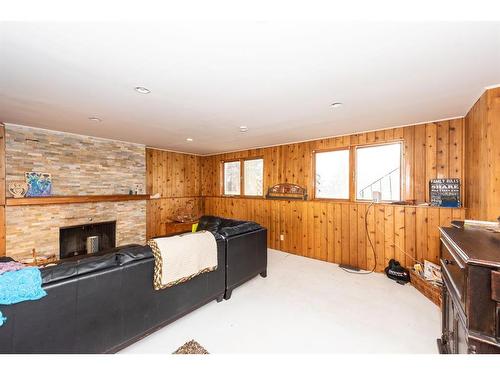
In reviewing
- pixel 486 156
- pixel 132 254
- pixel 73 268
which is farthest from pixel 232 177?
pixel 486 156

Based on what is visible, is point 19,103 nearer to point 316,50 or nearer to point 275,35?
point 275,35

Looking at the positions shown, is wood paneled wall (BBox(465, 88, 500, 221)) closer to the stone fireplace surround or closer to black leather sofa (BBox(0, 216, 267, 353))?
black leather sofa (BBox(0, 216, 267, 353))

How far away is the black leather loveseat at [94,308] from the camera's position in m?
1.29

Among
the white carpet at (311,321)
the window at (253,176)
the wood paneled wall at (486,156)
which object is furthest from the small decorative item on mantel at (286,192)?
the wood paneled wall at (486,156)

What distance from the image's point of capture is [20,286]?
49.0 inches

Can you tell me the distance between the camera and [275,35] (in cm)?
132

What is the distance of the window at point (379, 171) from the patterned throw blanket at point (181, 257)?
9.53ft

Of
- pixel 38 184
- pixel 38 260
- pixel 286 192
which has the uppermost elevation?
pixel 38 184

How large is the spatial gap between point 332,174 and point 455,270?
3065 mm

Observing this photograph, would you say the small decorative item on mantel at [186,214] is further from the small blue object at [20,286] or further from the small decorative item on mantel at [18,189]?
the small blue object at [20,286]

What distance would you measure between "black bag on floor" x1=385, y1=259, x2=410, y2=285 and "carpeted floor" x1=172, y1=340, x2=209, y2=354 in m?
2.85

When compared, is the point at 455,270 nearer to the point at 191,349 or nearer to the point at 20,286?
the point at 191,349

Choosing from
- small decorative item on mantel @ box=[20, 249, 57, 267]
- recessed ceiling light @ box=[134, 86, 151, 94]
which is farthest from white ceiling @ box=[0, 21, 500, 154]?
small decorative item on mantel @ box=[20, 249, 57, 267]

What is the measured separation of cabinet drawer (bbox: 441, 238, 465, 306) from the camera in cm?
104
